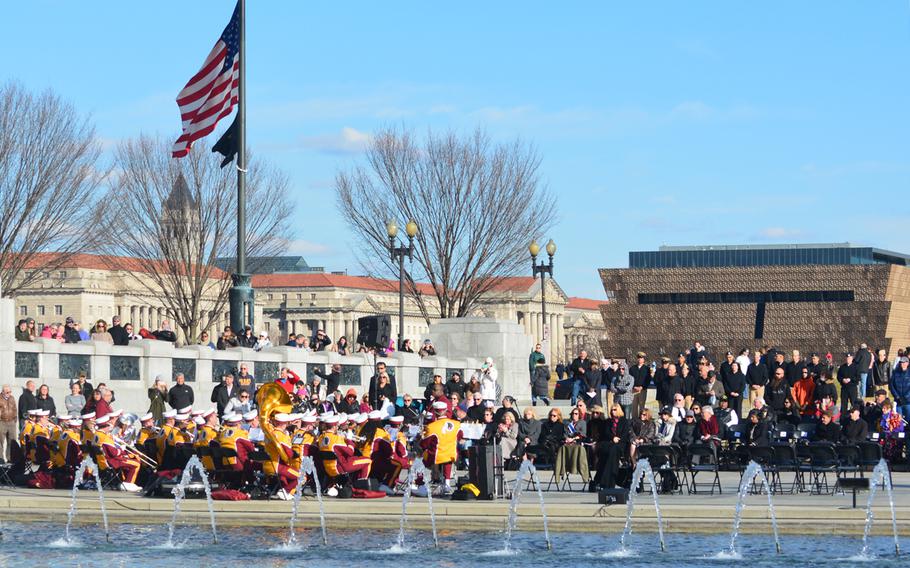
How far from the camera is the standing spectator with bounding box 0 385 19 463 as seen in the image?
25906 millimetres

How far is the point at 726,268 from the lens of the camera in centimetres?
9019

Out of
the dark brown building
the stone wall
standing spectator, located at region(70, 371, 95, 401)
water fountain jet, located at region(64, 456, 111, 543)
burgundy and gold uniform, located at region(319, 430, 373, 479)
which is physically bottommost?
water fountain jet, located at region(64, 456, 111, 543)

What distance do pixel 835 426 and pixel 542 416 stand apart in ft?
42.0

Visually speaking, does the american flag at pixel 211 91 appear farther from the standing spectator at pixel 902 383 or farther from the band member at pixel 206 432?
the standing spectator at pixel 902 383

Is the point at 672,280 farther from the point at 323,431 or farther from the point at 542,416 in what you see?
the point at 323,431

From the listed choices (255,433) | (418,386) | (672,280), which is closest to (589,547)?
(255,433)

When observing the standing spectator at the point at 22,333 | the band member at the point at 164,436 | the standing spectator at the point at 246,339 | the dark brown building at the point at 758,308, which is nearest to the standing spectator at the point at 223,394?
the standing spectator at the point at 22,333

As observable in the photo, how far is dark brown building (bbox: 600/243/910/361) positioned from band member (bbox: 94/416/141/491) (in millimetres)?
66587

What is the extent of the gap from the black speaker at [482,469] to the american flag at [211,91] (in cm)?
1436

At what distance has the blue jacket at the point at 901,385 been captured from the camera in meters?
28.4

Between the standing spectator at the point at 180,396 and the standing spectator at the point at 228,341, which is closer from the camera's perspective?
the standing spectator at the point at 180,396

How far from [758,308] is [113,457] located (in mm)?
69480

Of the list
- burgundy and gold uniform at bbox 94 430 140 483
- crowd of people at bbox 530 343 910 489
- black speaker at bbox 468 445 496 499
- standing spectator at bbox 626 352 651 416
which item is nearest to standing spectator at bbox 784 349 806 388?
crowd of people at bbox 530 343 910 489

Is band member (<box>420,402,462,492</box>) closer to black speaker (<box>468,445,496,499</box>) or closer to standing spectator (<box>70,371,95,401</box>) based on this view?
black speaker (<box>468,445,496,499</box>)
